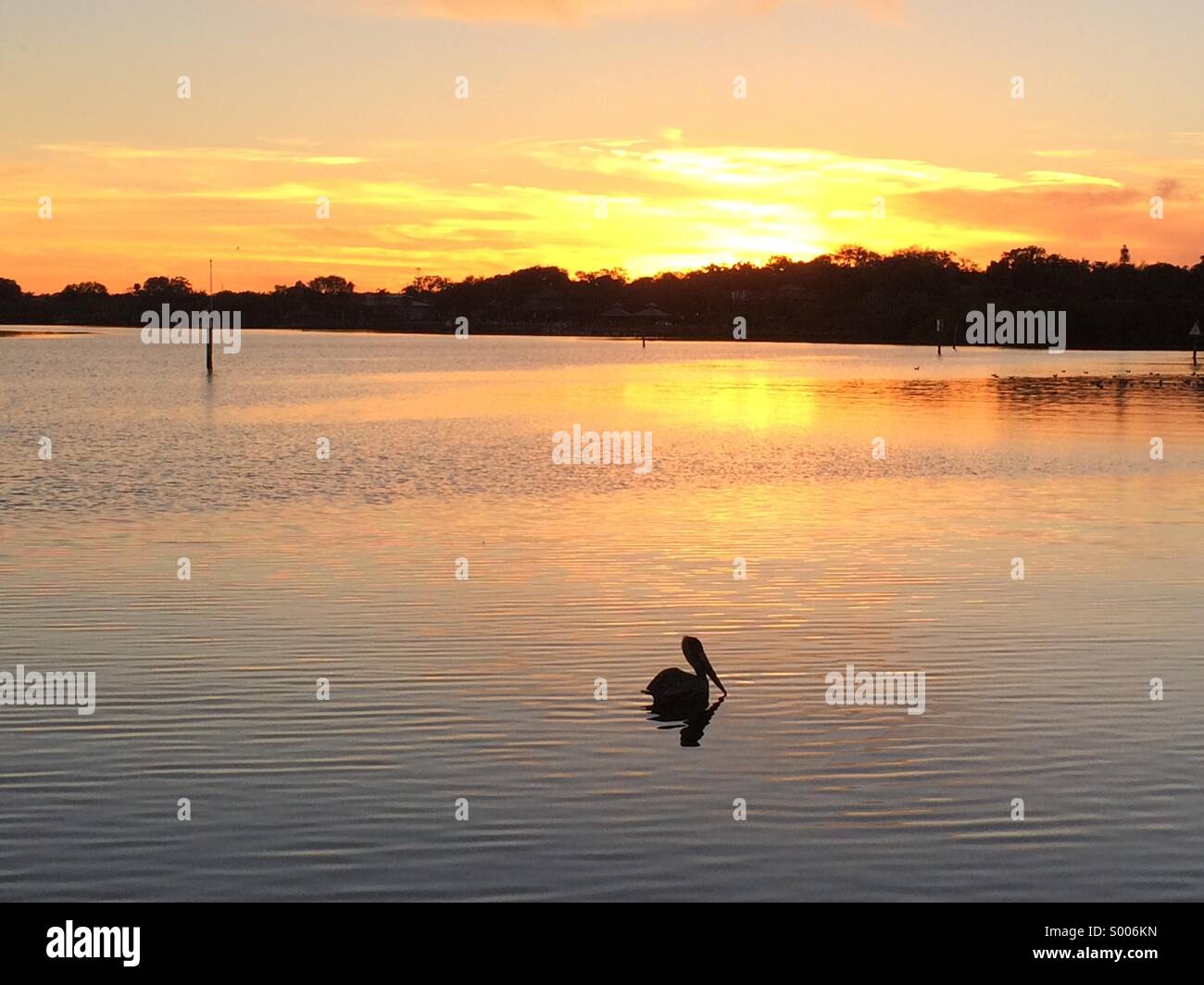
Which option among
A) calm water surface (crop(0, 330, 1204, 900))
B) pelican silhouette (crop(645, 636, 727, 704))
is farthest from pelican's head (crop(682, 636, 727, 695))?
calm water surface (crop(0, 330, 1204, 900))

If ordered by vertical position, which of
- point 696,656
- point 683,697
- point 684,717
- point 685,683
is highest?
point 696,656

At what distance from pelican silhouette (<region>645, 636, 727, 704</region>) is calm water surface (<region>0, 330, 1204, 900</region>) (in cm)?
38

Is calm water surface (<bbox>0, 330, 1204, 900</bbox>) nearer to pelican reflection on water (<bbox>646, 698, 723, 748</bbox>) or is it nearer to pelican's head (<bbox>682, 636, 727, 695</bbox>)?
pelican reflection on water (<bbox>646, 698, 723, 748</bbox>)

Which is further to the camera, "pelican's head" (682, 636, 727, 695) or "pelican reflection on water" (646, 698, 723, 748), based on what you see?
"pelican's head" (682, 636, 727, 695)

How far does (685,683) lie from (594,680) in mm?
1518

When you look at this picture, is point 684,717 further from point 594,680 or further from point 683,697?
point 594,680

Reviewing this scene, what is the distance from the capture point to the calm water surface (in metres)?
10.4

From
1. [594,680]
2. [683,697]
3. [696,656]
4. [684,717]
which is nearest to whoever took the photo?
[684,717]

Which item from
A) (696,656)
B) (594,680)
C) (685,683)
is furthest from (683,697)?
(594,680)

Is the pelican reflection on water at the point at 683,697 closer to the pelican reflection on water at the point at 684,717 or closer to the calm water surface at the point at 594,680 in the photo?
the pelican reflection on water at the point at 684,717

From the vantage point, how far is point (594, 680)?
15.4 metres

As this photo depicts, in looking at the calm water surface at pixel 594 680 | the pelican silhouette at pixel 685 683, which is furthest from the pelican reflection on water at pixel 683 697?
the calm water surface at pixel 594 680

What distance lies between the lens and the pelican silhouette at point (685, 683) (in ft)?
46.1
